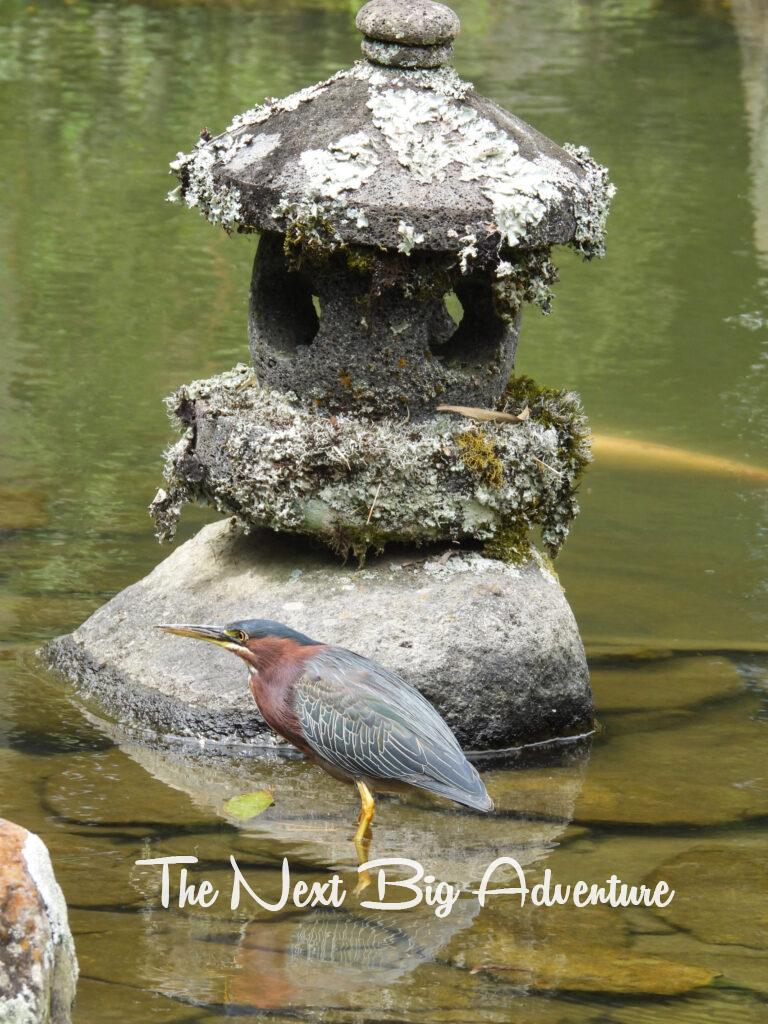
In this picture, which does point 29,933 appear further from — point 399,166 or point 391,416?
point 399,166

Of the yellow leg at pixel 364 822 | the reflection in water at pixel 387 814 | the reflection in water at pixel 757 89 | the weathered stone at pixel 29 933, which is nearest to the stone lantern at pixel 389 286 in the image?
the reflection in water at pixel 387 814

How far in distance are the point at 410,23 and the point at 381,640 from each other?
2112 millimetres

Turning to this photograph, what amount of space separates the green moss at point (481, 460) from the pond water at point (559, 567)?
98 centimetres

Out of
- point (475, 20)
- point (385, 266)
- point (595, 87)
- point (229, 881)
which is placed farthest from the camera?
point (475, 20)

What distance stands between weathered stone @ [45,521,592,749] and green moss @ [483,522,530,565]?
0.11 ft

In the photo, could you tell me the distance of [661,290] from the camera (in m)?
12.6

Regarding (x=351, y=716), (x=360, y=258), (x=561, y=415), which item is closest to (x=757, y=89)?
(x=561, y=415)

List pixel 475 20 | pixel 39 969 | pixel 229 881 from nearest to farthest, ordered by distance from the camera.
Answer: pixel 39 969 < pixel 229 881 < pixel 475 20

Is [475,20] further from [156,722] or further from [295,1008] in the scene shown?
[295,1008]

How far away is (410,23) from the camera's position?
575cm

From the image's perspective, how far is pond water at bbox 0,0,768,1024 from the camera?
4.11m

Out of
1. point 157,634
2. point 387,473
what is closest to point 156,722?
point 157,634

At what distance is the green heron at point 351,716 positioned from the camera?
4809mm

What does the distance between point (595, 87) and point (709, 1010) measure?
56.4ft
